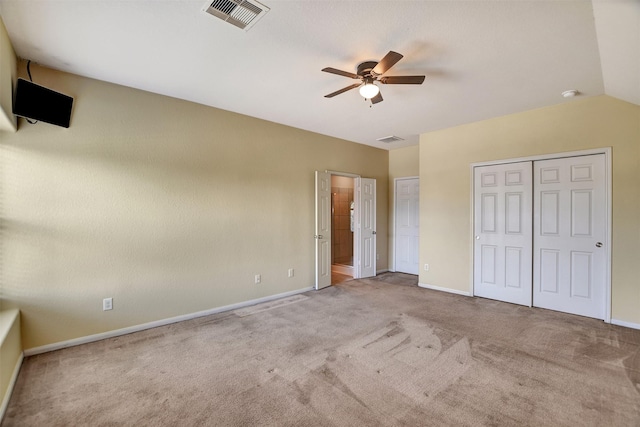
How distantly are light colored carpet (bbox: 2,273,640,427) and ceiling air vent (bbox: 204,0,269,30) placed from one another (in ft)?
9.24

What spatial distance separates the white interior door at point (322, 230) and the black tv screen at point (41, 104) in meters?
3.32

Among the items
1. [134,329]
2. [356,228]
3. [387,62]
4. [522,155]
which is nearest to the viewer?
[387,62]

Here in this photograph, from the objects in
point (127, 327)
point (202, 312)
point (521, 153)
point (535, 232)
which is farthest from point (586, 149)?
point (127, 327)

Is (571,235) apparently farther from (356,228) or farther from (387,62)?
(387,62)

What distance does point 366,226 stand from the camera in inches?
235

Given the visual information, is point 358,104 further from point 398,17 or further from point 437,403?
point 437,403

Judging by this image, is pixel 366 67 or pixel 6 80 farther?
pixel 366 67

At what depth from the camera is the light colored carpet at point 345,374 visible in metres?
1.94

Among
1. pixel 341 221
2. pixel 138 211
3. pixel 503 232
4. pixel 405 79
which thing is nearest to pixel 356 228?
pixel 341 221

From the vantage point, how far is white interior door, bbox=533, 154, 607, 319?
358cm

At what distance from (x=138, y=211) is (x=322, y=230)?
2.81 m

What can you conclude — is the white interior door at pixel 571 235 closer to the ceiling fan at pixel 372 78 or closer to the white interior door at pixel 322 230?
the ceiling fan at pixel 372 78

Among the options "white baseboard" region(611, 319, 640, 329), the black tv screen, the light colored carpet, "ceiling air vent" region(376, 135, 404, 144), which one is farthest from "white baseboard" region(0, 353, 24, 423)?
"white baseboard" region(611, 319, 640, 329)

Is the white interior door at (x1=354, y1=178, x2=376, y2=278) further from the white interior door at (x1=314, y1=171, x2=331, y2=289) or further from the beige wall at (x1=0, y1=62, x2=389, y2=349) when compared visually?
the beige wall at (x1=0, y1=62, x2=389, y2=349)
